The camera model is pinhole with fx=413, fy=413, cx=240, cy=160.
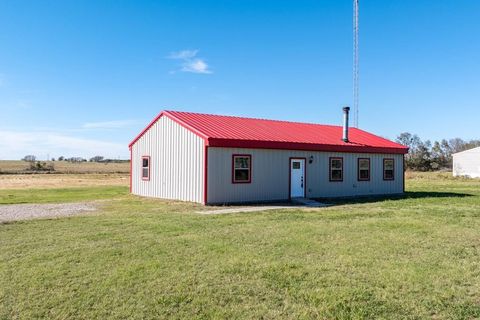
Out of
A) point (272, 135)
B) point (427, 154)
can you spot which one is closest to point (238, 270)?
point (272, 135)

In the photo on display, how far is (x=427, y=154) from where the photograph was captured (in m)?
68.5

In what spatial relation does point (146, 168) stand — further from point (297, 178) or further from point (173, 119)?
point (297, 178)

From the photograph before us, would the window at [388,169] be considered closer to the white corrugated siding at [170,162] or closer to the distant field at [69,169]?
the white corrugated siding at [170,162]

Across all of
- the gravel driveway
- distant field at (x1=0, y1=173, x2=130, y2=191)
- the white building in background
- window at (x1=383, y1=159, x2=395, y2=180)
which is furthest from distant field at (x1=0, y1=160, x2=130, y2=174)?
window at (x1=383, y1=159, x2=395, y2=180)

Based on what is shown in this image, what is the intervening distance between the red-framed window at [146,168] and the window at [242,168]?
5.49 meters

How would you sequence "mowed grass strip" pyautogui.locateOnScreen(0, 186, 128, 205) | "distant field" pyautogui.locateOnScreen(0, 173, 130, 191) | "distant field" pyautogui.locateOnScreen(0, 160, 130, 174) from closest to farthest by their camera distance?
"mowed grass strip" pyautogui.locateOnScreen(0, 186, 128, 205), "distant field" pyautogui.locateOnScreen(0, 173, 130, 191), "distant field" pyautogui.locateOnScreen(0, 160, 130, 174)

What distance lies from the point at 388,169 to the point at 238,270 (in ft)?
63.4

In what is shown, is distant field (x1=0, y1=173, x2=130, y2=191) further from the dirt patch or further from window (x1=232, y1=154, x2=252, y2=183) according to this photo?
window (x1=232, y1=154, x2=252, y2=183)

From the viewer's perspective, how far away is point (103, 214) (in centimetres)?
1336

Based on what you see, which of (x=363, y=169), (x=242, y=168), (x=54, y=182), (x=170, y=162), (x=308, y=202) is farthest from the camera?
(x=54, y=182)

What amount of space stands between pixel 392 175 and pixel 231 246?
18031 millimetres

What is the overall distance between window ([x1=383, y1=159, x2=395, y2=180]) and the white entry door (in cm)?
645

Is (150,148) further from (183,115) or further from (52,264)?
(52,264)

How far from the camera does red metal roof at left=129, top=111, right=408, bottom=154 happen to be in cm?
1725
